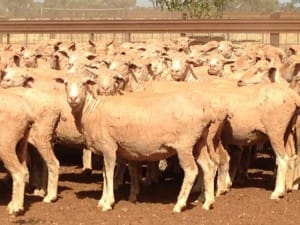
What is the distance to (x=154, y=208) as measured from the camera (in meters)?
9.84

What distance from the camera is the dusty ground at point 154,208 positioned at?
361 inches

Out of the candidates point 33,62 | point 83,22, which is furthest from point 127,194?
point 83,22

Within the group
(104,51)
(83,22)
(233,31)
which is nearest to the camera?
(104,51)

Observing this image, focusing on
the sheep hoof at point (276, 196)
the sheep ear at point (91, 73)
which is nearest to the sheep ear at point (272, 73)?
the sheep hoof at point (276, 196)

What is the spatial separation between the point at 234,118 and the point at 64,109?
2.46 metres

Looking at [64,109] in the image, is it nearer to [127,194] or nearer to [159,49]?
[127,194]

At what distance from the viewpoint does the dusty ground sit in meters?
9.18

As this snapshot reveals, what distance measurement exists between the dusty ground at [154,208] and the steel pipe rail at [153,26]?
862cm

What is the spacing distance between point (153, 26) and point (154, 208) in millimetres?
11391

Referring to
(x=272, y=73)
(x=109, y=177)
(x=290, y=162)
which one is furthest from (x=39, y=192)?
(x=272, y=73)

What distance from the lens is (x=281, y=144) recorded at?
10.5 meters

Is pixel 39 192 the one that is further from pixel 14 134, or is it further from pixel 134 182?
pixel 14 134

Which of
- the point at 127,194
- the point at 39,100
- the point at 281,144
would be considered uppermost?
the point at 39,100

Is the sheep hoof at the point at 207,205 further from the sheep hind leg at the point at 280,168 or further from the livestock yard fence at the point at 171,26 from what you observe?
the livestock yard fence at the point at 171,26
